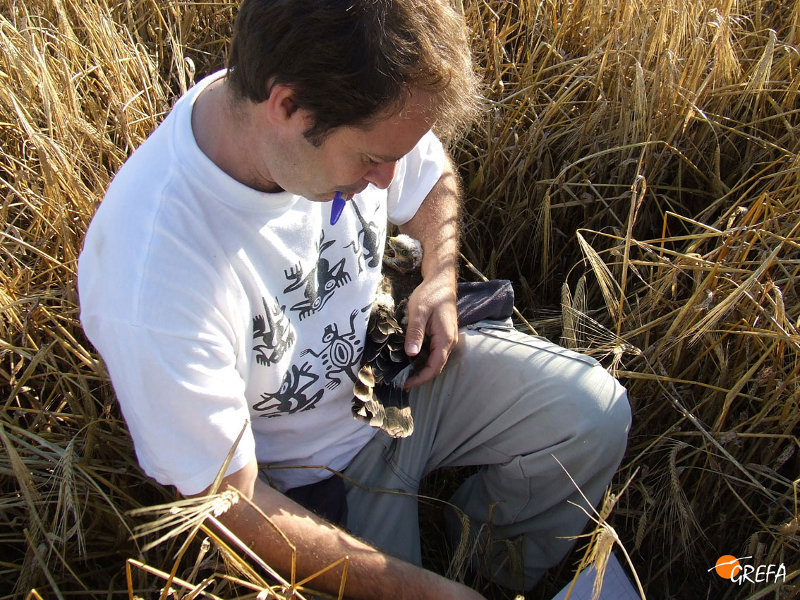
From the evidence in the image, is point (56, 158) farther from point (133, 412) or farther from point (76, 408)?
point (133, 412)

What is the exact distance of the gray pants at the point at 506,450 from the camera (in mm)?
1538

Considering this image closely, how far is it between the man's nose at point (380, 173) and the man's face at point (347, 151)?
0.04 ft

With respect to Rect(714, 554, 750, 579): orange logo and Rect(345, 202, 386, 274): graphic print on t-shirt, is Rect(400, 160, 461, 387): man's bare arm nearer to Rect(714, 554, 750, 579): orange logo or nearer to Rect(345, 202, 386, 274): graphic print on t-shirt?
Rect(345, 202, 386, 274): graphic print on t-shirt

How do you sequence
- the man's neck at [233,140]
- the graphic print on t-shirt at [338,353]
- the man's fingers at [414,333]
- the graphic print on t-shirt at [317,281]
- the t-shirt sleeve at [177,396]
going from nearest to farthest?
the t-shirt sleeve at [177,396] → the man's neck at [233,140] → the graphic print on t-shirt at [317,281] → the graphic print on t-shirt at [338,353] → the man's fingers at [414,333]

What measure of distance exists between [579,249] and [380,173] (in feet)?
3.58

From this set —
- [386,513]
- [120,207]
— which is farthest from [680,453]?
[120,207]

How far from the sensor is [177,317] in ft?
3.51

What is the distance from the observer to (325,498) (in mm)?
1477

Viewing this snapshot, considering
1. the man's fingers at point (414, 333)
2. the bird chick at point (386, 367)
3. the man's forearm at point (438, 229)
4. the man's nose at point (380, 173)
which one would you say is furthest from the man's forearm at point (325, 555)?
the man's forearm at point (438, 229)

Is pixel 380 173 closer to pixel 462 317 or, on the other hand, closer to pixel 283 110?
pixel 283 110

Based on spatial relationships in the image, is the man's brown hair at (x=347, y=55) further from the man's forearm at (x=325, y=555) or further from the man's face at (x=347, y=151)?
the man's forearm at (x=325, y=555)

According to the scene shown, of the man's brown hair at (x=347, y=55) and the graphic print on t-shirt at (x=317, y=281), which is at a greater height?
the man's brown hair at (x=347, y=55)

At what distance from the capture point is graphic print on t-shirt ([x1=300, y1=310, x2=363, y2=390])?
1.40 m

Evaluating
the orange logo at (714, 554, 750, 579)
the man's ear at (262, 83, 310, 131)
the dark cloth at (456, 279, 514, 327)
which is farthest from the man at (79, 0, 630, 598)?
the orange logo at (714, 554, 750, 579)
